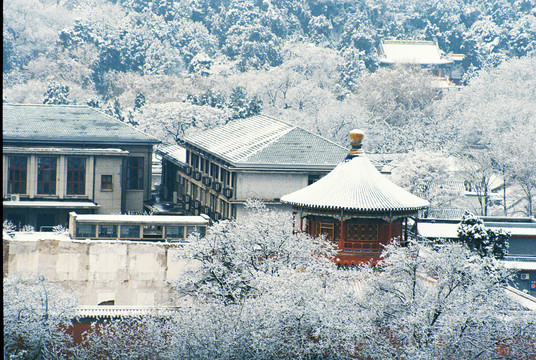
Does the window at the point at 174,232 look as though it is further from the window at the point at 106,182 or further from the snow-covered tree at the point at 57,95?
the snow-covered tree at the point at 57,95

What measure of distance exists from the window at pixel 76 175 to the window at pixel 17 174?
8.10ft

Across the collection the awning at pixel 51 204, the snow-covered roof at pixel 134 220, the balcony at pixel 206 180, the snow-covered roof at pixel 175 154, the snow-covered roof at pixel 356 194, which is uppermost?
the snow-covered roof at pixel 175 154

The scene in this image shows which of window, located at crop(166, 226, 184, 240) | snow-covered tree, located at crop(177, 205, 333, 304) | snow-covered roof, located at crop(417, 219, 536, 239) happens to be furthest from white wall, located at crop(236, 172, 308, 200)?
snow-covered tree, located at crop(177, 205, 333, 304)

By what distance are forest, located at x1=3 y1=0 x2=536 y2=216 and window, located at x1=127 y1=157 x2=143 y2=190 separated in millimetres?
23234

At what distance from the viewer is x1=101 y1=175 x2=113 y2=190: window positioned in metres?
51.2

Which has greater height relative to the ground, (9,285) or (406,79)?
(406,79)

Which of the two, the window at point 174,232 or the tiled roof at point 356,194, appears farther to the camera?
the window at point 174,232

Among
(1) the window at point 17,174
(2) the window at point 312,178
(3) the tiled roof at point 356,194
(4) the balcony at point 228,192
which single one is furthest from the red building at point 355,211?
(1) the window at point 17,174

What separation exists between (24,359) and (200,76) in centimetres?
7907

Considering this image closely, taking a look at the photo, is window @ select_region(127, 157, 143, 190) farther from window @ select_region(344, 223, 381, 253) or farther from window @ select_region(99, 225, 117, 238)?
window @ select_region(344, 223, 381, 253)

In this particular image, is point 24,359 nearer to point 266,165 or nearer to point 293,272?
point 293,272

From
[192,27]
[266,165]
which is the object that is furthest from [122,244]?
[192,27]

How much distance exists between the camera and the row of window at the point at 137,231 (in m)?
39.1

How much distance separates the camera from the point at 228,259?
31.6 metres
